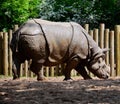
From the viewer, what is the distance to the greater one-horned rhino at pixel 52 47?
32.4ft

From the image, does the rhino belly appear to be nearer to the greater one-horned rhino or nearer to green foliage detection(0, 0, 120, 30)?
the greater one-horned rhino

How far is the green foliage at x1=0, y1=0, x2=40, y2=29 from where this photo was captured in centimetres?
1784

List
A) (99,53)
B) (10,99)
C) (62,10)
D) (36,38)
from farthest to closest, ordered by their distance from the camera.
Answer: (62,10) < (99,53) < (36,38) < (10,99)

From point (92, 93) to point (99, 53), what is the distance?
14.1 feet

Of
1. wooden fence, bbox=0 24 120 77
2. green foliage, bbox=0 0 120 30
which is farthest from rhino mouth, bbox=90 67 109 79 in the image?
green foliage, bbox=0 0 120 30

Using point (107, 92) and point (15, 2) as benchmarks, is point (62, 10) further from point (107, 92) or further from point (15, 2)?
point (107, 92)

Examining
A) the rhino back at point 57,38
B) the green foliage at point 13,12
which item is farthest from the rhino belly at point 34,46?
the green foliage at point 13,12

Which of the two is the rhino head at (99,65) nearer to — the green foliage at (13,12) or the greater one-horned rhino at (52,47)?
the greater one-horned rhino at (52,47)

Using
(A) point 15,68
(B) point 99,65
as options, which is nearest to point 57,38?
(A) point 15,68

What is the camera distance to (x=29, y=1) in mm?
18953

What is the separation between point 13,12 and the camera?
1811cm

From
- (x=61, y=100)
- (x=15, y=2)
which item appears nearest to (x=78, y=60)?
(x=61, y=100)

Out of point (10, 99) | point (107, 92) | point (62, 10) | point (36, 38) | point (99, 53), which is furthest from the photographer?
point (62, 10)

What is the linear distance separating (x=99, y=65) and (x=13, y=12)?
26.3 ft
